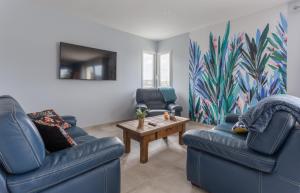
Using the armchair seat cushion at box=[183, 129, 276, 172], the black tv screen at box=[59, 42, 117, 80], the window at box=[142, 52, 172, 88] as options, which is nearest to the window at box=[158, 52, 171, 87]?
the window at box=[142, 52, 172, 88]

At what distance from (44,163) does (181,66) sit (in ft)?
13.8

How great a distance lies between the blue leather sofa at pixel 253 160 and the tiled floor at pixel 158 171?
0.29 m

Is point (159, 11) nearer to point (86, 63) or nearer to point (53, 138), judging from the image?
point (86, 63)

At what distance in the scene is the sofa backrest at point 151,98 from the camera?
4496 mm

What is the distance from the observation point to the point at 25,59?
310 centimetres

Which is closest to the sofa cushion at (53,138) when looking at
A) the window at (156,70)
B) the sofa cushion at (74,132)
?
the sofa cushion at (74,132)

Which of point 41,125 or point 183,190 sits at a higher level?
point 41,125

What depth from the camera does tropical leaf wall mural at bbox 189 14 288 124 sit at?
123 inches

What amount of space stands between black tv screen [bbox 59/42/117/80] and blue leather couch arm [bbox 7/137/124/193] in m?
2.72

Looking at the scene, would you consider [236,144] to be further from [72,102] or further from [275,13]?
[72,102]

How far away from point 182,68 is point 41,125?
13.0ft

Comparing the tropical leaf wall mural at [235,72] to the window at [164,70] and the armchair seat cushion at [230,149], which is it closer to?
the window at [164,70]

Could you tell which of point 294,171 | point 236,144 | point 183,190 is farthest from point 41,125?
point 294,171

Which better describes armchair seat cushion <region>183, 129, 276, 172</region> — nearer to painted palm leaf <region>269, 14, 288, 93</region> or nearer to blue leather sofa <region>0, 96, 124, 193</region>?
blue leather sofa <region>0, 96, 124, 193</region>
